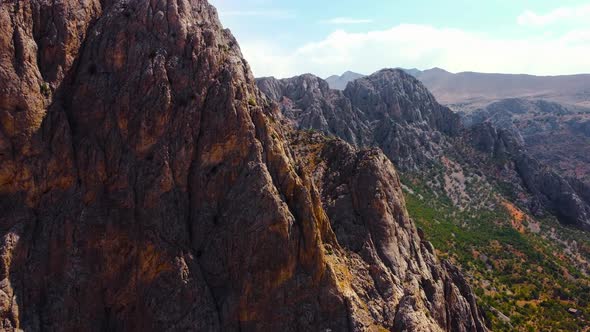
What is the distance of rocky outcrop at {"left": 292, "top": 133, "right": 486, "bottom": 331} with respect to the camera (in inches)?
1694

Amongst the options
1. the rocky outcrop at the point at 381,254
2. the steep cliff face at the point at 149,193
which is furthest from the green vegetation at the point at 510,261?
the steep cliff face at the point at 149,193

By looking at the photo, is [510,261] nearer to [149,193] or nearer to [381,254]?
[381,254]

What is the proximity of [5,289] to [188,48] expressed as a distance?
82.1ft

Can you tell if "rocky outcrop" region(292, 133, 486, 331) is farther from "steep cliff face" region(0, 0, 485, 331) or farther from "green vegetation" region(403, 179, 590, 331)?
"green vegetation" region(403, 179, 590, 331)

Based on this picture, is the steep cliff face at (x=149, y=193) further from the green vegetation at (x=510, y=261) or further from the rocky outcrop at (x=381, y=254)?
the green vegetation at (x=510, y=261)

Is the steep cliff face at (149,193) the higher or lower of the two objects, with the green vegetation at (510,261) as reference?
higher

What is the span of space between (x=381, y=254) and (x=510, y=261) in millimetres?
94495

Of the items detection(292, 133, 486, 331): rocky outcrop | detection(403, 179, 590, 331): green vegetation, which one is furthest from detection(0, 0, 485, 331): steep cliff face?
detection(403, 179, 590, 331): green vegetation

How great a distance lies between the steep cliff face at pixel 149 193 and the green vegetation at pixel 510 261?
57696 millimetres

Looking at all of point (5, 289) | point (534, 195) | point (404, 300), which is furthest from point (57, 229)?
point (534, 195)

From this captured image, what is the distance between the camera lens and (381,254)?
4869 cm

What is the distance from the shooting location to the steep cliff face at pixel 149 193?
34812 millimetres

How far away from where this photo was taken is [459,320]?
5434 cm

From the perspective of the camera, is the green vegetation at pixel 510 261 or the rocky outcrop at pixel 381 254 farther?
the green vegetation at pixel 510 261
